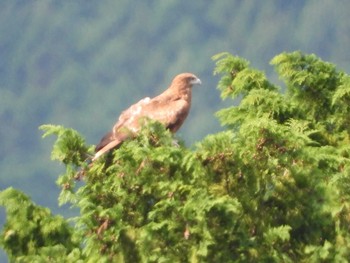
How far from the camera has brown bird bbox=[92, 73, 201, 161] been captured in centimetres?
1237

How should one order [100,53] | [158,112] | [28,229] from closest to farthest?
1. [28,229]
2. [158,112]
3. [100,53]

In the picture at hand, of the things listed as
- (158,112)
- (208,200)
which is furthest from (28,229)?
(208,200)

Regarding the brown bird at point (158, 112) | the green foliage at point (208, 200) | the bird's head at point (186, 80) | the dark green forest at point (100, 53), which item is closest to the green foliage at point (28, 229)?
the green foliage at point (208, 200)

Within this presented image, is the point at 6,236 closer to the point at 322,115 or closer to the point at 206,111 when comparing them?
the point at 322,115

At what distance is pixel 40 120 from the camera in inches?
4574

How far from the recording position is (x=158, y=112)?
44.7ft

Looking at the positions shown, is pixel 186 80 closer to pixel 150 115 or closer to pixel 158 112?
pixel 158 112

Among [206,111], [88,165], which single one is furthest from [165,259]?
[206,111]

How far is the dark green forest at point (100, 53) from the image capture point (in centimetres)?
11525

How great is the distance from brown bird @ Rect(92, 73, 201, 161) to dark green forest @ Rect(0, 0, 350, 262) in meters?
97.5

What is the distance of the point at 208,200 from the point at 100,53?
109 meters

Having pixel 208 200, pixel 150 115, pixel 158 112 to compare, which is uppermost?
pixel 158 112

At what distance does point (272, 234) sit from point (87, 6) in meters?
109

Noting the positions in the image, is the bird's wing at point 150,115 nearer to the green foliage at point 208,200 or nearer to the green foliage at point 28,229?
the green foliage at point 208,200
